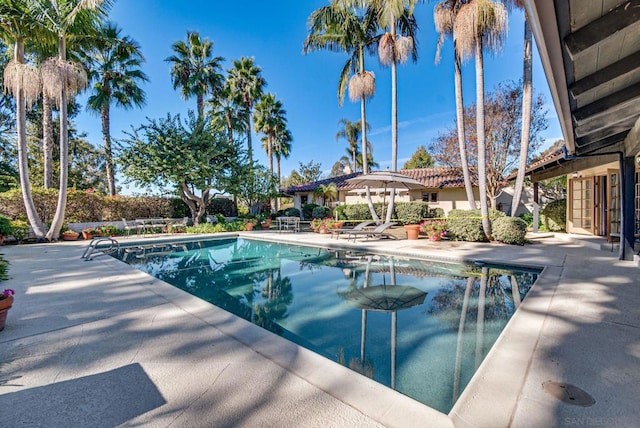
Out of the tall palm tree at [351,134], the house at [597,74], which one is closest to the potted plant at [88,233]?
the house at [597,74]

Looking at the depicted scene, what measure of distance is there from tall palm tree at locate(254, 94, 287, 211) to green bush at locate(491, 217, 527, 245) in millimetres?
18812

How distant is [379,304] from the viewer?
16.4 feet

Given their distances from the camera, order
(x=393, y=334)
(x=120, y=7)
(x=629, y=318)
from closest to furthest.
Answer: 1. (x=629, y=318)
2. (x=393, y=334)
3. (x=120, y=7)

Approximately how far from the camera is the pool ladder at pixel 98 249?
29.0ft

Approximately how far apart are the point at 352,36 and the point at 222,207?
54.6 ft

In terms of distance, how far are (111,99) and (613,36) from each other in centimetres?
2316

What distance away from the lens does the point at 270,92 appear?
82.5 feet

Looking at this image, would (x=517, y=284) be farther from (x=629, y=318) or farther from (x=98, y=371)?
(x=98, y=371)

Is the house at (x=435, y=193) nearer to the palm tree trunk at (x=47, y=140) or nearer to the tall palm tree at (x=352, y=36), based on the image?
the tall palm tree at (x=352, y=36)

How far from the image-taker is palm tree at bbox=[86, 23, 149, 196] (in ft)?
56.9

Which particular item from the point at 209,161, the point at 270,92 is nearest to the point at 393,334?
the point at 209,161

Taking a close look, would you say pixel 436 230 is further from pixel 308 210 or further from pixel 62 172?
pixel 62 172

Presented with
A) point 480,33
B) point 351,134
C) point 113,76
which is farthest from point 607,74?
point 351,134

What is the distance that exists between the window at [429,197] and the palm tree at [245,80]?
569 inches
